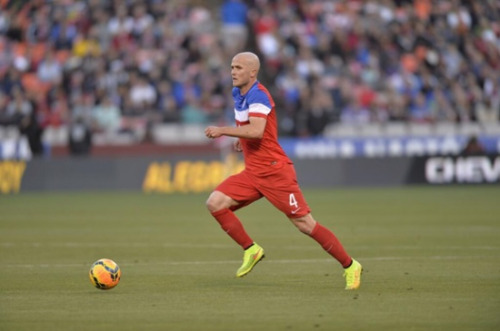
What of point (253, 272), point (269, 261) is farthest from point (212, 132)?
point (269, 261)

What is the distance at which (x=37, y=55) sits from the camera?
3162 cm

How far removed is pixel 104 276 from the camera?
33.2 feet

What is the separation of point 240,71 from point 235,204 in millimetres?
1395

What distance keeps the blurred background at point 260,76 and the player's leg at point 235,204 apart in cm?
1861

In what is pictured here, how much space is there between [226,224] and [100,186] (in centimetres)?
1875

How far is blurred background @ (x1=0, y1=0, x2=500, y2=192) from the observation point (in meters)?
30.2

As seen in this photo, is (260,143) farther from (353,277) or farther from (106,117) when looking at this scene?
(106,117)

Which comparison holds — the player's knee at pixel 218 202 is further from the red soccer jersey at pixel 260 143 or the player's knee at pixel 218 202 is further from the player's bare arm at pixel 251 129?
the player's bare arm at pixel 251 129

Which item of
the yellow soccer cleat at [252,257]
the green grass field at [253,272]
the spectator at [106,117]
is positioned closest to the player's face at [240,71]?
the yellow soccer cleat at [252,257]

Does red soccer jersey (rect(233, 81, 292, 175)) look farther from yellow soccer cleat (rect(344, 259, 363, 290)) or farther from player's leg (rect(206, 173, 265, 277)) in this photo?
yellow soccer cleat (rect(344, 259, 363, 290))

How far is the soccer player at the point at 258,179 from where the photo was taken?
1026cm

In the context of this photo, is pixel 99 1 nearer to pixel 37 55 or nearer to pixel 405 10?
pixel 37 55

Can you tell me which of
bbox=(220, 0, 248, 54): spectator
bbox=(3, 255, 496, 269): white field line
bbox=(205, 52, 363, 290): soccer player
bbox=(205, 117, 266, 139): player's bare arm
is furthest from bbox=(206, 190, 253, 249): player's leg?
bbox=(220, 0, 248, 54): spectator

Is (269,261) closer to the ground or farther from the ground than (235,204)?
closer to the ground
